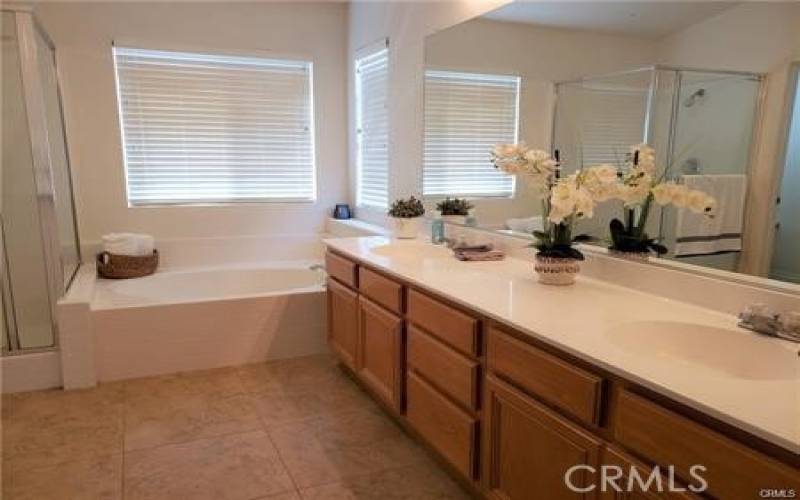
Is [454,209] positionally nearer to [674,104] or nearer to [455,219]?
[455,219]

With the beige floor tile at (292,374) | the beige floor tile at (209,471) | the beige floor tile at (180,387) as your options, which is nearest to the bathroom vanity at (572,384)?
the beige floor tile at (209,471)

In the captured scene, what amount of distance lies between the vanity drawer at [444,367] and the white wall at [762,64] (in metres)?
0.88

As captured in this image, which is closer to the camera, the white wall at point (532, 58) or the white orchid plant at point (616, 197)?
the white orchid plant at point (616, 197)

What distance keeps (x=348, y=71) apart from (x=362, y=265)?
2.31 m

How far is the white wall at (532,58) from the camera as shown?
1.92 m

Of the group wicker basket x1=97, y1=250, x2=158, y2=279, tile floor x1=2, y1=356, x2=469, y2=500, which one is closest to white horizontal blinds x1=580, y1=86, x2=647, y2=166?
tile floor x1=2, y1=356, x2=469, y2=500

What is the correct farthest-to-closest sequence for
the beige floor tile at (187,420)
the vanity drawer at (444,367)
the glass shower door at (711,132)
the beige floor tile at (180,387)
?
the beige floor tile at (180,387)
the beige floor tile at (187,420)
the vanity drawer at (444,367)
the glass shower door at (711,132)

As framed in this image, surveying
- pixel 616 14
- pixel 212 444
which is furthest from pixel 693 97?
pixel 212 444

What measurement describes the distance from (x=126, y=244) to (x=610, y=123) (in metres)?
3.19

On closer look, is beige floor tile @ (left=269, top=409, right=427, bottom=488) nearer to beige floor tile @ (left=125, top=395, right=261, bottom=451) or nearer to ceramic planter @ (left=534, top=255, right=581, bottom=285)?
beige floor tile @ (left=125, top=395, right=261, bottom=451)

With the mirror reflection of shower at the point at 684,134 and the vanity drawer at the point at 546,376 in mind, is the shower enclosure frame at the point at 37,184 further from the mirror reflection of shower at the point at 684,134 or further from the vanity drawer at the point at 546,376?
the mirror reflection of shower at the point at 684,134

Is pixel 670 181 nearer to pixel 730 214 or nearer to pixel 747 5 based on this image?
pixel 730 214

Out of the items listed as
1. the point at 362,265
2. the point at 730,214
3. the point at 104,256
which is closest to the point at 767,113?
the point at 730,214

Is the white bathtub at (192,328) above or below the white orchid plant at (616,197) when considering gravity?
below
